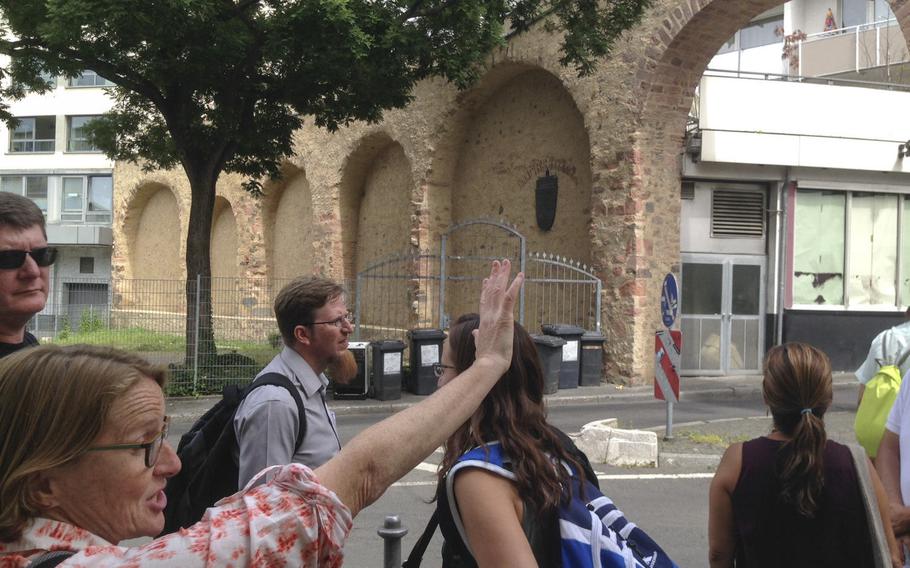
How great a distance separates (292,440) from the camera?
2.93 metres

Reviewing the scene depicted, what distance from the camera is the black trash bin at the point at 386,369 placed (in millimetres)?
13945

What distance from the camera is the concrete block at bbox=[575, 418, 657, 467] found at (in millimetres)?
8977

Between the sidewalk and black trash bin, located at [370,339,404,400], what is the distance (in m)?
0.16

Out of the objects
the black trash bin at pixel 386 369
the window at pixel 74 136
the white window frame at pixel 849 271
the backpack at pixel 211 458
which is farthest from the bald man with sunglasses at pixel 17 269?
the window at pixel 74 136

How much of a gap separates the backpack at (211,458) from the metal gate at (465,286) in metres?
12.0

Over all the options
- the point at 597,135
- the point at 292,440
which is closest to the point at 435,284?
the point at 597,135

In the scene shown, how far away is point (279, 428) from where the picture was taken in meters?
2.89

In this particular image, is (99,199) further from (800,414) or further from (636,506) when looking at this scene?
(800,414)

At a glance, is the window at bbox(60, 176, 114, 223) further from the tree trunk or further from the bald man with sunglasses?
the bald man with sunglasses

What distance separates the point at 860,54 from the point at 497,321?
2680 centimetres

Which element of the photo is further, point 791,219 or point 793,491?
point 791,219

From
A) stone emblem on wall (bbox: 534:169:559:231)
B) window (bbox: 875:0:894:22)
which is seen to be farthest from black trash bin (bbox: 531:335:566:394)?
window (bbox: 875:0:894:22)

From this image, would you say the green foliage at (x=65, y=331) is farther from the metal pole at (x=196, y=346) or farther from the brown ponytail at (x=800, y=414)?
the brown ponytail at (x=800, y=414)

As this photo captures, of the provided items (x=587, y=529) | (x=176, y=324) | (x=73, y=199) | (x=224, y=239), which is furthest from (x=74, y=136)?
(x=587, y=529)
